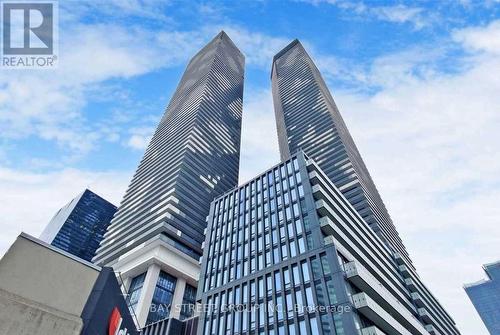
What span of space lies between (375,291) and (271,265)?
12436mm

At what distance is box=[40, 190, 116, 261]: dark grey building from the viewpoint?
146500 millimetres

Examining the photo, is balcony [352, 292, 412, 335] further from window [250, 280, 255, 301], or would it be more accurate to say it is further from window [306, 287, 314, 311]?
window [250, 280, 255, 301]

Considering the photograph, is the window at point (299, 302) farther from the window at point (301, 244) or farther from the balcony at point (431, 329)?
the balcony at point (431, 329)

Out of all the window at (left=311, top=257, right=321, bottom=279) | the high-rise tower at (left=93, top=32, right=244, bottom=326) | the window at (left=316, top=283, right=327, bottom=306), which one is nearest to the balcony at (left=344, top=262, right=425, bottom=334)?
the window at (left=311, top=257, right=321, bottom=279)

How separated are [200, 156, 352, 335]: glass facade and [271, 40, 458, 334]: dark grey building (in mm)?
10684

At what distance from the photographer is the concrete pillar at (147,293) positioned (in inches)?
2047

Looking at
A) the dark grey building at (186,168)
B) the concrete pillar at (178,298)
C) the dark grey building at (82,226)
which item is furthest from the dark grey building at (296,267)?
the dark grey building at (82,226)

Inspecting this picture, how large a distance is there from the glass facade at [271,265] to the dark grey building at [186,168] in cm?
1814

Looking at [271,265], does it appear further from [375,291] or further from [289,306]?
[375,291]

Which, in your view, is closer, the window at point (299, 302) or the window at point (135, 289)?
the window at point (299, 302)

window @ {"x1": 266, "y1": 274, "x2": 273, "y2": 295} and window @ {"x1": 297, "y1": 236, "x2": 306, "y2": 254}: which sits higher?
window @ {"x1": 297, "y1": 236, "x2": 306, "y2": 254}

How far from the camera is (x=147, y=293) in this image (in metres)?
56.1

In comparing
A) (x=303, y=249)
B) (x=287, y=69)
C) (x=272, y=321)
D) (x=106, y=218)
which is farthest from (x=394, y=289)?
(x=106, y=218)

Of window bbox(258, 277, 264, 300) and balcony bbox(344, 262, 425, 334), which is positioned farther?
window bbox(258, 277, 264, 300)
